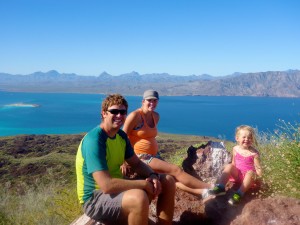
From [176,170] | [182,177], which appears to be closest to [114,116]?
[176,170]

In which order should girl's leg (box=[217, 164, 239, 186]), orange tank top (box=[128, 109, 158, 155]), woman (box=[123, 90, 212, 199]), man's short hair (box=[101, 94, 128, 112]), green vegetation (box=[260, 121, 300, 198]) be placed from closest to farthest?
man's short hair (box=[101, 94, 128, 112]) → green vegetation (box=[260, 121, 300, 198]) → girl's leg (box=[217, 164, 239, 186]) → woman (box=[123, 90, 212, 199]) → orange tank top (box=[128, 109, 158, 155])

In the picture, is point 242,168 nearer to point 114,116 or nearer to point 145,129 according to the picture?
point 145,129

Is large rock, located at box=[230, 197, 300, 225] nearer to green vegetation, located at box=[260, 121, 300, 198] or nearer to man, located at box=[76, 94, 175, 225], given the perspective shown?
green vegetation, located at box=[260, 121, 300, 198]

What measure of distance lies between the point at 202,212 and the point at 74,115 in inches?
4530

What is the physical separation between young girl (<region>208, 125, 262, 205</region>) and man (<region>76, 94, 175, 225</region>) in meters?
0.83

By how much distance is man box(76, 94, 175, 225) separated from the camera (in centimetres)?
310

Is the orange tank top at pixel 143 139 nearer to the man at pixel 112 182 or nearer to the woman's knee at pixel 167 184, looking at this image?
the man at pixel 112 182

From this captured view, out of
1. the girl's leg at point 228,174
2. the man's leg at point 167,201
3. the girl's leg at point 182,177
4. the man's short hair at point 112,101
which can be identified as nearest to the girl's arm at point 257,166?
the girl's leg at point 228,174

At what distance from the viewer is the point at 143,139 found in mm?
4824

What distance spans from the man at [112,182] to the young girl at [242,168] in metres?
0.83

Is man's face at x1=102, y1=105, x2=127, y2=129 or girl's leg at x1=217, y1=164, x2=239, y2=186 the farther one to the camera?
girl's leg at x1=217, y1=164, x2=239, y2=186

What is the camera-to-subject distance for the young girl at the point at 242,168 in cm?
402

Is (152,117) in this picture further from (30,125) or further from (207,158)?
(30,125)

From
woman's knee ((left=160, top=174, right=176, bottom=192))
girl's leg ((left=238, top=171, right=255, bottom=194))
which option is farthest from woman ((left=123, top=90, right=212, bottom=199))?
woman's knee ((left=160, top=174, right=176, bottom=192))
